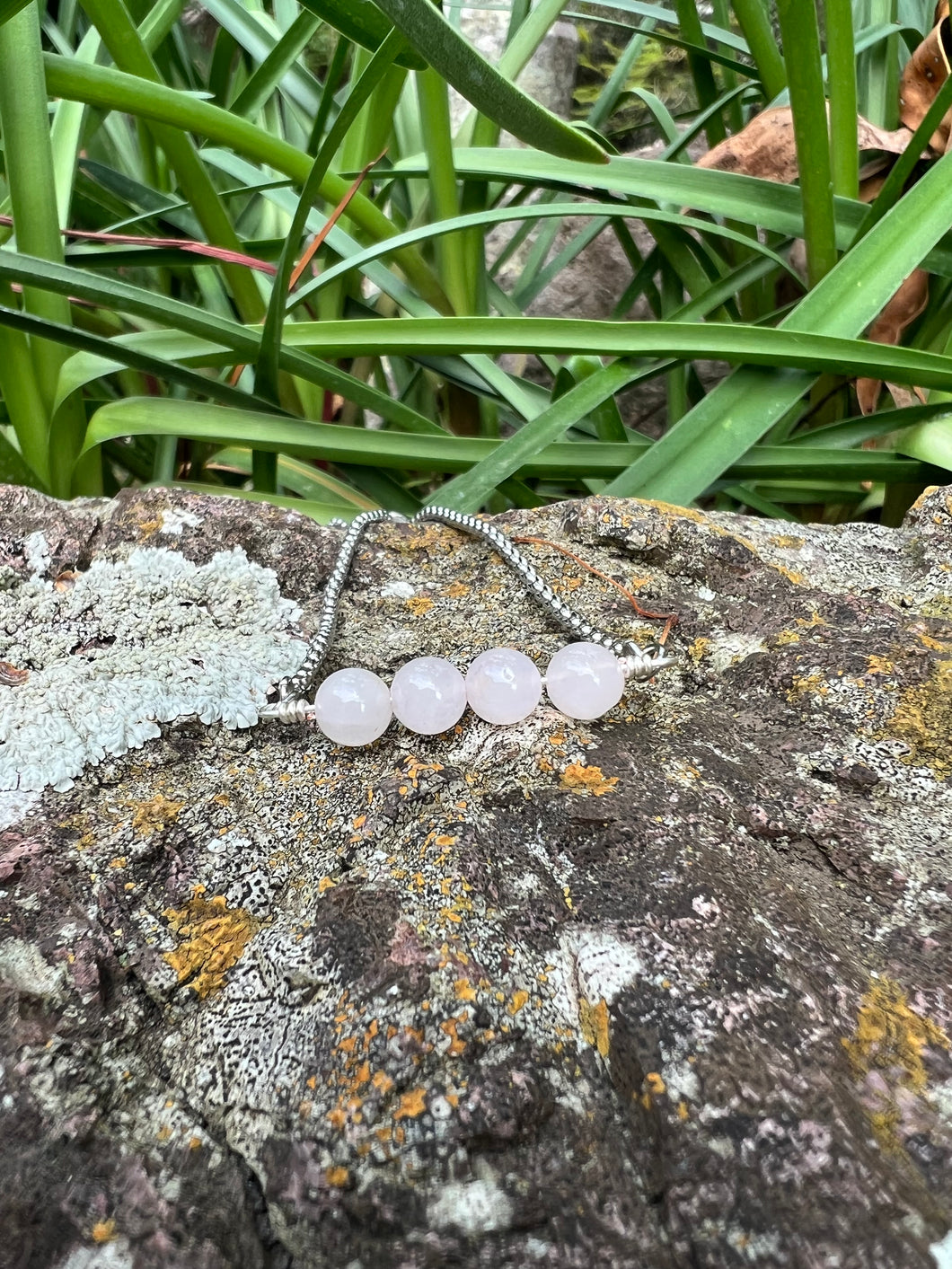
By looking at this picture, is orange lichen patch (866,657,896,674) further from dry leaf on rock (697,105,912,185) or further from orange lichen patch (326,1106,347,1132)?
dry leaf on rock (697,105,912,185)

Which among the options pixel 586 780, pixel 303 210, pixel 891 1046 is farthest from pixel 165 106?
pixel 891 1046

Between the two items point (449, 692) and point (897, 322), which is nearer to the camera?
point (449, 692)

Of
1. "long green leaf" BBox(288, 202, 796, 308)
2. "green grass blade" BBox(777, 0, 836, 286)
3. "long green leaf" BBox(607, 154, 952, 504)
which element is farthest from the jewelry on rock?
"green grass blade" BBox(777, 0, 836, 286)

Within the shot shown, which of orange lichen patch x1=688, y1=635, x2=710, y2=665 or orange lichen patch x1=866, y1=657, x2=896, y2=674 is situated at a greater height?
orange lichen patch x1=866, y1=657, x2=896, y2=674

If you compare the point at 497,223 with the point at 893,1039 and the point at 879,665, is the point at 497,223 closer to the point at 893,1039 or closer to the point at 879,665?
the point at 879,665

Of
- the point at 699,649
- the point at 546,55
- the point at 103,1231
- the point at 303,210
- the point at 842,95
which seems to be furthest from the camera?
the point at 546,55
